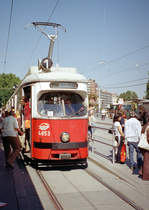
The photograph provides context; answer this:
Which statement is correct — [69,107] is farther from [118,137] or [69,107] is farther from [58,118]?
[118,137]

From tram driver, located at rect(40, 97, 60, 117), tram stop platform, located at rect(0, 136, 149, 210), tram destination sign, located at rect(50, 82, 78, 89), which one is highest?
tram destination sign, located at rect(50, 82, 78, 89)

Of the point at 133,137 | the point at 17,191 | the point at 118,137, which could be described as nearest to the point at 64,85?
the point at 133,137

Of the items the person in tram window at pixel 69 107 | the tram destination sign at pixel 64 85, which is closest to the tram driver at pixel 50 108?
the person in tram window at pixel 69 107

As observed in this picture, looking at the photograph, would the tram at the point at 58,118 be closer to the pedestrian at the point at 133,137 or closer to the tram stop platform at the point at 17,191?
the tram stop platform at the point at 17,191

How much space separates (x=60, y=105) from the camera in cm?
886

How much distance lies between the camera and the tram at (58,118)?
8.52m

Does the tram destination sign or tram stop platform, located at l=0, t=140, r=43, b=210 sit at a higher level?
the tram destination sign

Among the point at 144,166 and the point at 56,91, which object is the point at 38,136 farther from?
the point at 144,166

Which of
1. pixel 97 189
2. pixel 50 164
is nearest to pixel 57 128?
pixel 50 164

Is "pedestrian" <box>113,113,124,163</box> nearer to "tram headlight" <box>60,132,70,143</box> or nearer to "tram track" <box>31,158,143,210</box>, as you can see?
"tram track" <box>31,158,143,210</box>

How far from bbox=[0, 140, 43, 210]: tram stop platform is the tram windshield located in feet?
5.95

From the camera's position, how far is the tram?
852cm

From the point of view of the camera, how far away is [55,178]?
795 cm

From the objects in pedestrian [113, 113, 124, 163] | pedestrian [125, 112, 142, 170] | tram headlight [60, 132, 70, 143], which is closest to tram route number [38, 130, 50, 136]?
tram headlight [60, 132, 70, 143]
